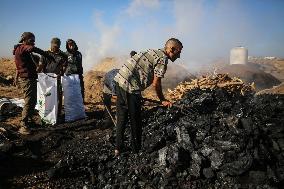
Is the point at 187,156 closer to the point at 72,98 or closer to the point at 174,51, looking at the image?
the point at 174,51

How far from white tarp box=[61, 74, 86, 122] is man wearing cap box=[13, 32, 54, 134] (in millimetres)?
786

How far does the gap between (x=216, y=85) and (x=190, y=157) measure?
463 centimetres

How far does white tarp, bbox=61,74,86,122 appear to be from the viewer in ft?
25.3

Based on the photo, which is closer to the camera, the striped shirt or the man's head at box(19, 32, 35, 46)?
the striped shirt

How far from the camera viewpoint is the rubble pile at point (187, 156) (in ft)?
15.0

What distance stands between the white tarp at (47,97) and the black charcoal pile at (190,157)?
1322 mm

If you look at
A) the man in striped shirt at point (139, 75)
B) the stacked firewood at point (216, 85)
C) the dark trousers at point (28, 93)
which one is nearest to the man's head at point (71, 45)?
the dark trousers at point (28, 93)

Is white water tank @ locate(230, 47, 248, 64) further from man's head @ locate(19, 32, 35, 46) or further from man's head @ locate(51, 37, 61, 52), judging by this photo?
man's head @ locate(19, 32, 35, 46)

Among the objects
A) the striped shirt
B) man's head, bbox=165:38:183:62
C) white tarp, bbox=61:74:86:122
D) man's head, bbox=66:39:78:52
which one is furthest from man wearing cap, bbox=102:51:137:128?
man's head, bbox=165:38:183:62

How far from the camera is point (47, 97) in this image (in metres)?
7.49

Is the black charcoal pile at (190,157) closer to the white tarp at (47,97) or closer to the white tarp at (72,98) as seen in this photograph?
the white tarp at (47,97)

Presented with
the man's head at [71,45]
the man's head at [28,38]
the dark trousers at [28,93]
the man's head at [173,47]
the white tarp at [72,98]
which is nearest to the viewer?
the man's head at [173,47]

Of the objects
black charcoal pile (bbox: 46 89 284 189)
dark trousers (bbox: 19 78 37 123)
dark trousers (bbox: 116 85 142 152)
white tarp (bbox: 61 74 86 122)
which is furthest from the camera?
white tarp (bbox: 61 74 86 122)

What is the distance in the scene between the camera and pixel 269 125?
562 centimetres
